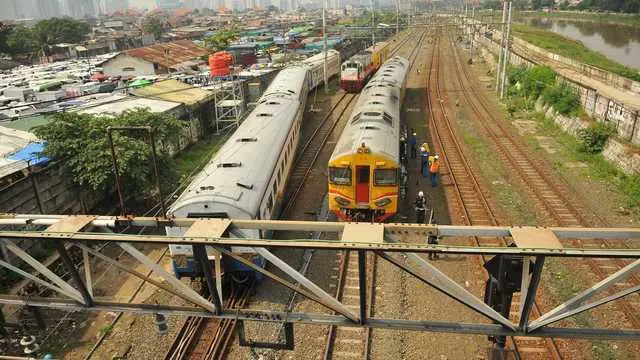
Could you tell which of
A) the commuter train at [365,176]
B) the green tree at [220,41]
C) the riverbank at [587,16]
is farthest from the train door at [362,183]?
the riverbank at [587,16]

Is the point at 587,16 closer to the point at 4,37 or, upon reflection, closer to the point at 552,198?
the point at 552,198

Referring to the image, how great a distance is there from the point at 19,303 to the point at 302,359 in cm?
587

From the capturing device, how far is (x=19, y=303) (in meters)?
6.96

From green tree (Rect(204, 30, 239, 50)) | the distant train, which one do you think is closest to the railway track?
the distant train

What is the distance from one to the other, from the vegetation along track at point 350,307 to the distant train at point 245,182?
2.46 metres

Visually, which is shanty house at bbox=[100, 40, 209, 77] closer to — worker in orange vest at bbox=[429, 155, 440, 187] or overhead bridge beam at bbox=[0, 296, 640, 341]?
worker in orange vest at bbox=[429, 155, 440, 187]

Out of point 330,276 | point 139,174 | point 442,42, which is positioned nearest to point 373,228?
point 330,276

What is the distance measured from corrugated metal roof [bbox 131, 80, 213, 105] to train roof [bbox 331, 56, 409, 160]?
1044 centimetres

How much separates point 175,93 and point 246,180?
17.5 metres

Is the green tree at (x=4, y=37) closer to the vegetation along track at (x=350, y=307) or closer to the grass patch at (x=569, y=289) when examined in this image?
the vegetation along track at (x=350, y=307)

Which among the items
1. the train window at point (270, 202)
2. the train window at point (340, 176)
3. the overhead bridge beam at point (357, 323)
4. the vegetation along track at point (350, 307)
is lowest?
the vegetation along track at point (350, 307)

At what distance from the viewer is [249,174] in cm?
1416

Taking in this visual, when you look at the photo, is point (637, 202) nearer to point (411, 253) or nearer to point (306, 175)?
point (306, 175)

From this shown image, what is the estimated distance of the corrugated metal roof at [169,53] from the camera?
185ft
